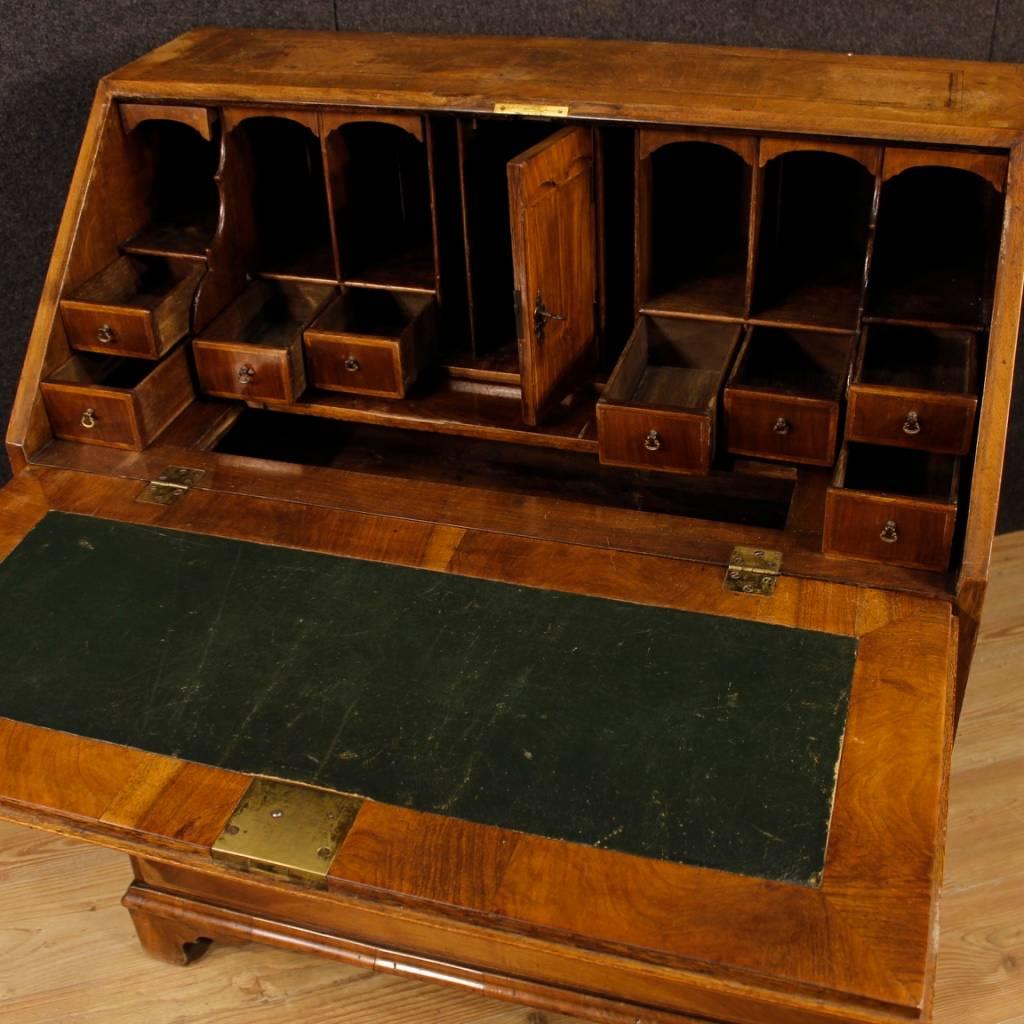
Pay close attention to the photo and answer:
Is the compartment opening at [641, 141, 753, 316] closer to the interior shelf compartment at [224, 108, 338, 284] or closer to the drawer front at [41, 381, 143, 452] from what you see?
the interior shelf compartment at [224, 108, 338, 284]

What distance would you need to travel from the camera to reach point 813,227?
2043 mm

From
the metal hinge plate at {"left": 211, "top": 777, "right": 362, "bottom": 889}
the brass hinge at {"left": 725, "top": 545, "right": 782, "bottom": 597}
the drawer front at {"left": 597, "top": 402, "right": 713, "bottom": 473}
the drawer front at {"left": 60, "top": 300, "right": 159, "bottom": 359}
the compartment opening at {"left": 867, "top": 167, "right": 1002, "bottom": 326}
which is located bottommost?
the metal hinge plate at {"left": 211, "top": 777, "right": 362, "bottom": 889}

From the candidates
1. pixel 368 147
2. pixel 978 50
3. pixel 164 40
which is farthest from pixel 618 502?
pixel 164 40

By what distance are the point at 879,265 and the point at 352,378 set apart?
0.79m

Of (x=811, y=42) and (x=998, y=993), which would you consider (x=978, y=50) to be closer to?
(x=811, y=42)

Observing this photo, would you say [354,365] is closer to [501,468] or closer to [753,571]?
[501,468]

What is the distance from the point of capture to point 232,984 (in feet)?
6.66

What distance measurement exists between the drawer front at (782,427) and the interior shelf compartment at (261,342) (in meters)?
0.65

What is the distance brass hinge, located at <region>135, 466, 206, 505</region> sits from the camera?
1.84 metres

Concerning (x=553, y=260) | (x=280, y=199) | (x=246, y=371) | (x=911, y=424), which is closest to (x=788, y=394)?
(x=911, y=424)

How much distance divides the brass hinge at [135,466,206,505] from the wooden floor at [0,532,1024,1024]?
2.40 feet

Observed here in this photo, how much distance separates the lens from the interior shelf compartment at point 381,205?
199cm

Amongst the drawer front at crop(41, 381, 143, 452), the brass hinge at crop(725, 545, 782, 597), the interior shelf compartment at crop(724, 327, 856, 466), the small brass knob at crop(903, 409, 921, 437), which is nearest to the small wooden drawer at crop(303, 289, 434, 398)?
the drawer front at crop(41, 381, 143, 452)

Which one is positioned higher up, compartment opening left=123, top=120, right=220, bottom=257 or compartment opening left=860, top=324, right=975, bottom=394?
compartment opening left=123, top=120, right=220, bottom=257
